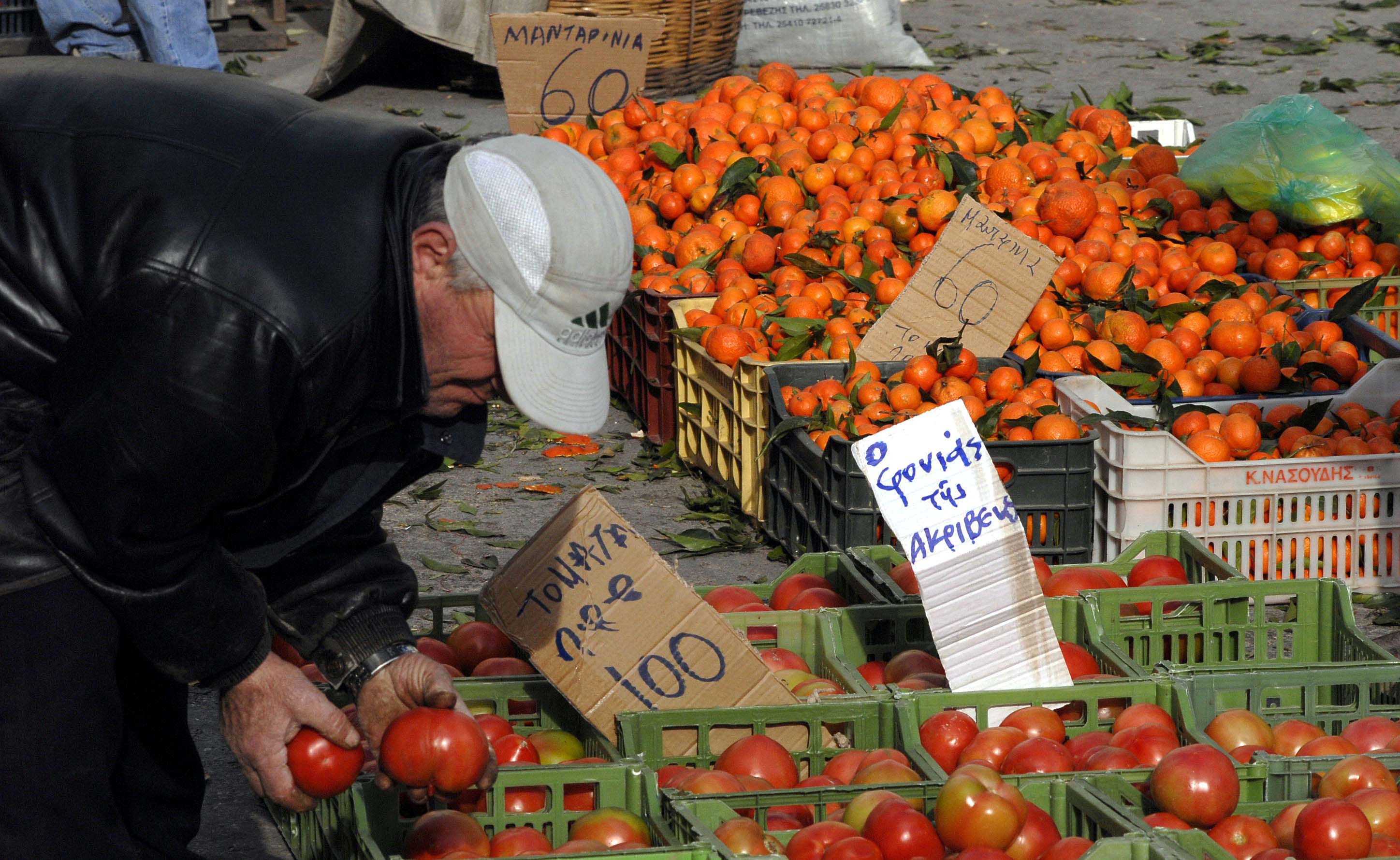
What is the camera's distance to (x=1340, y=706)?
122 inches

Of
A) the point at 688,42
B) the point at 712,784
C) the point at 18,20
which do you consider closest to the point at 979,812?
the point at 712,784

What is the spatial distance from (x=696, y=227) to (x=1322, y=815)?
389 centimetres

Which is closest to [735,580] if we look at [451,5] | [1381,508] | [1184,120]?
[1381,508]

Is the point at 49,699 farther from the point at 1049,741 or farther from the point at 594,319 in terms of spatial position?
the point at 1049,741

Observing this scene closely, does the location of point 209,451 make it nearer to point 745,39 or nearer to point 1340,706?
point 1340,706

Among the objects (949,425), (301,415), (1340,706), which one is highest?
(301,415)

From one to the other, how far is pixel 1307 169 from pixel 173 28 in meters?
5.41

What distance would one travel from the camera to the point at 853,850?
2.48m

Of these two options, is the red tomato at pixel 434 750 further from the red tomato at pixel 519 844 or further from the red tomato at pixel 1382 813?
Answer: the red tomato at pixel 1382 813

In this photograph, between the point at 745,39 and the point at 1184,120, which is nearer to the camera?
the point at 1184,120

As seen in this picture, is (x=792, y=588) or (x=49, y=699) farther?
(x=792, y=588)

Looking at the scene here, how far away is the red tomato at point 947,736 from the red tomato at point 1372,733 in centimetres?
70

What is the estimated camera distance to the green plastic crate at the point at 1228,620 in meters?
3.41

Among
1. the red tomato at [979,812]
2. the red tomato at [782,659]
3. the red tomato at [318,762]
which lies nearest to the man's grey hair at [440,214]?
the red tomato at [318,762]
